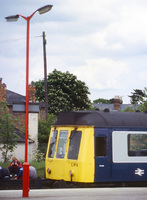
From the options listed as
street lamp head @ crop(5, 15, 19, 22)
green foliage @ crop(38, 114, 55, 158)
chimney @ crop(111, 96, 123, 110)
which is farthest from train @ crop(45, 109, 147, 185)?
chimney @ crop(111, 96, 123, 110)

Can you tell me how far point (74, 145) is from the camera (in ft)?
61.8

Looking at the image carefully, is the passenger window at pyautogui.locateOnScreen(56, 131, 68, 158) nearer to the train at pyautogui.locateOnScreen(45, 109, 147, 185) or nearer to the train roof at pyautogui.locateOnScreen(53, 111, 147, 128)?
the train at pyautogui.locateOnScreen(45, 109, 147, 185)

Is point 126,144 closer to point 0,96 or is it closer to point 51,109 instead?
point 0,96

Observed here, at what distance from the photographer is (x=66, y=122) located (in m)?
19.5

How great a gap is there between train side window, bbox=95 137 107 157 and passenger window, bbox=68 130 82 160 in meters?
0.64

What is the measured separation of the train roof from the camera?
18828mm

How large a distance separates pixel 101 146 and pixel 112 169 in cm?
90

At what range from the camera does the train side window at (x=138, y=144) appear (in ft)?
63.0

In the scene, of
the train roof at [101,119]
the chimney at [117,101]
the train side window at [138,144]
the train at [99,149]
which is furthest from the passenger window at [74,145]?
the chimney at [117,101]

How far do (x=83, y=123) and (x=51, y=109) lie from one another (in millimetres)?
45004

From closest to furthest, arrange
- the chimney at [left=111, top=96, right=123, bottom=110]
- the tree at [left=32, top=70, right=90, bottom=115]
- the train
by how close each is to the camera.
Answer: the train < the tree at [left=32, top=70, right=90, bottom=115] < the chimney at [left=111, top=96, right=123, bottom=110]

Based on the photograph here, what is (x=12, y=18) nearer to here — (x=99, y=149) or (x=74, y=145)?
(x=74, y=145)

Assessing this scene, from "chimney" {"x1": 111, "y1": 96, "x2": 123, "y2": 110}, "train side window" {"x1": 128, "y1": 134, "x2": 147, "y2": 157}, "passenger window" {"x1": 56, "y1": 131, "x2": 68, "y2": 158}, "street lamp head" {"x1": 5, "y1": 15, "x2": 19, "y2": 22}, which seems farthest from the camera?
"chimney" {"x1": 111, "y1": 96, "x2": 123, "y2": 110}

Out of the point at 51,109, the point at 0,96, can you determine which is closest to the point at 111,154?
the point at 0,96
